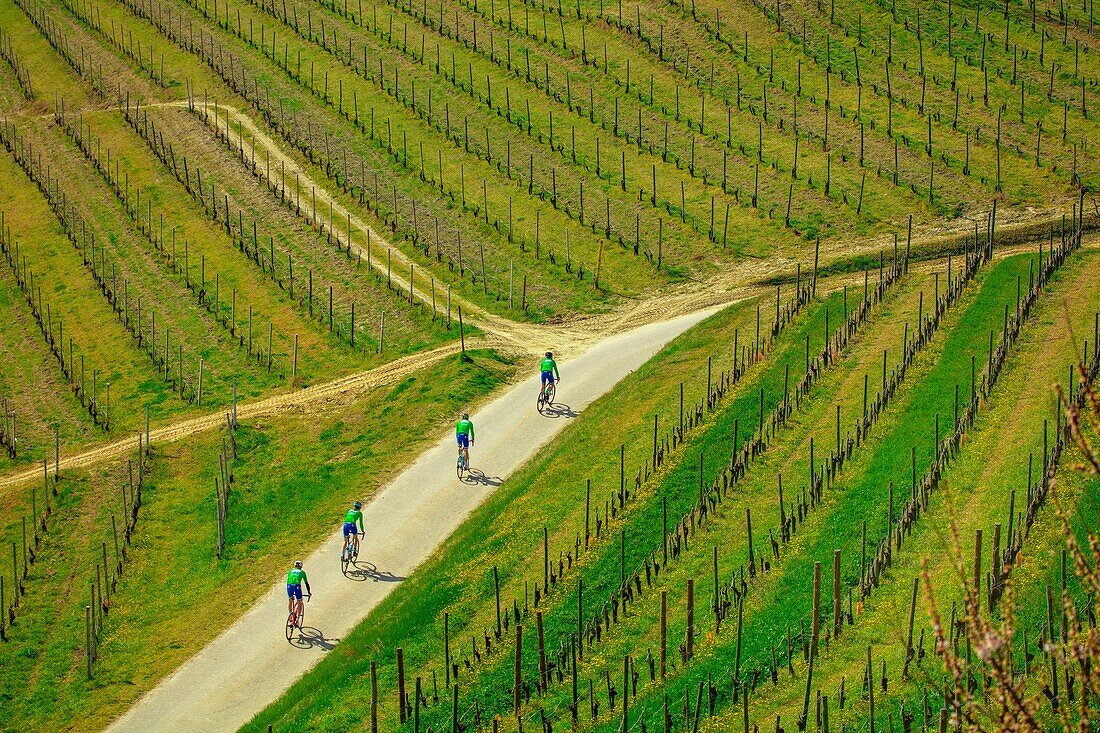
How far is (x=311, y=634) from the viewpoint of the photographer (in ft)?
121

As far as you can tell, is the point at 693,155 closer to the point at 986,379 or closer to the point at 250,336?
the point at 250,336

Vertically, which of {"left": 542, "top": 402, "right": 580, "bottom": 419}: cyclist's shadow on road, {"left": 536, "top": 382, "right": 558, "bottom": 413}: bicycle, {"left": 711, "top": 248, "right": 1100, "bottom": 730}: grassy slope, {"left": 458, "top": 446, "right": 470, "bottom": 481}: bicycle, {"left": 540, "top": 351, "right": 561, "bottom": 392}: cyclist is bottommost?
{"left": 458, "top": 446, "right": 470, "bottom": 481}: bicycle

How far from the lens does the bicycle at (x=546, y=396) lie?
157ft

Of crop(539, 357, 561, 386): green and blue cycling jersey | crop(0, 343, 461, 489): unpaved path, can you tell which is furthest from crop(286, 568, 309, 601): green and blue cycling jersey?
crop(0, 343, 461, 489): unpaved path

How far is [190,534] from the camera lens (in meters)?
44.0

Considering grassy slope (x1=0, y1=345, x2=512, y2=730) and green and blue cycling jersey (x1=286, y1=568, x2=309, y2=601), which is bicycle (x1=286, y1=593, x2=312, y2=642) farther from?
grassy slope (x1=0, y1=345, x2=512, y2=730)

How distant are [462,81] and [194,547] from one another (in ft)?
139

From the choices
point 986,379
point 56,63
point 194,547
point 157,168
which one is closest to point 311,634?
point 194,547

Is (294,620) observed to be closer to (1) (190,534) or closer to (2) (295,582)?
(2) (295,582)

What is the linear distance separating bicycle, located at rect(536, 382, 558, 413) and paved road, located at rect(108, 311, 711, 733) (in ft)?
1.13

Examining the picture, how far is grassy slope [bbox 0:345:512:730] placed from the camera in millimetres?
37188

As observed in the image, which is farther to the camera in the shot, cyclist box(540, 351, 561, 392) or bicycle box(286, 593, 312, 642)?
cyclist box(540, 351, 561, 392)

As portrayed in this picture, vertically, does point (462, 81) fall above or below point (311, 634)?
above

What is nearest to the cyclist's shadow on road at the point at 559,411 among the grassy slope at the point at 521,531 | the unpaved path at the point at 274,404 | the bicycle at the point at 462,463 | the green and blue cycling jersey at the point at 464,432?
the grassy slope at the point at 521,531
